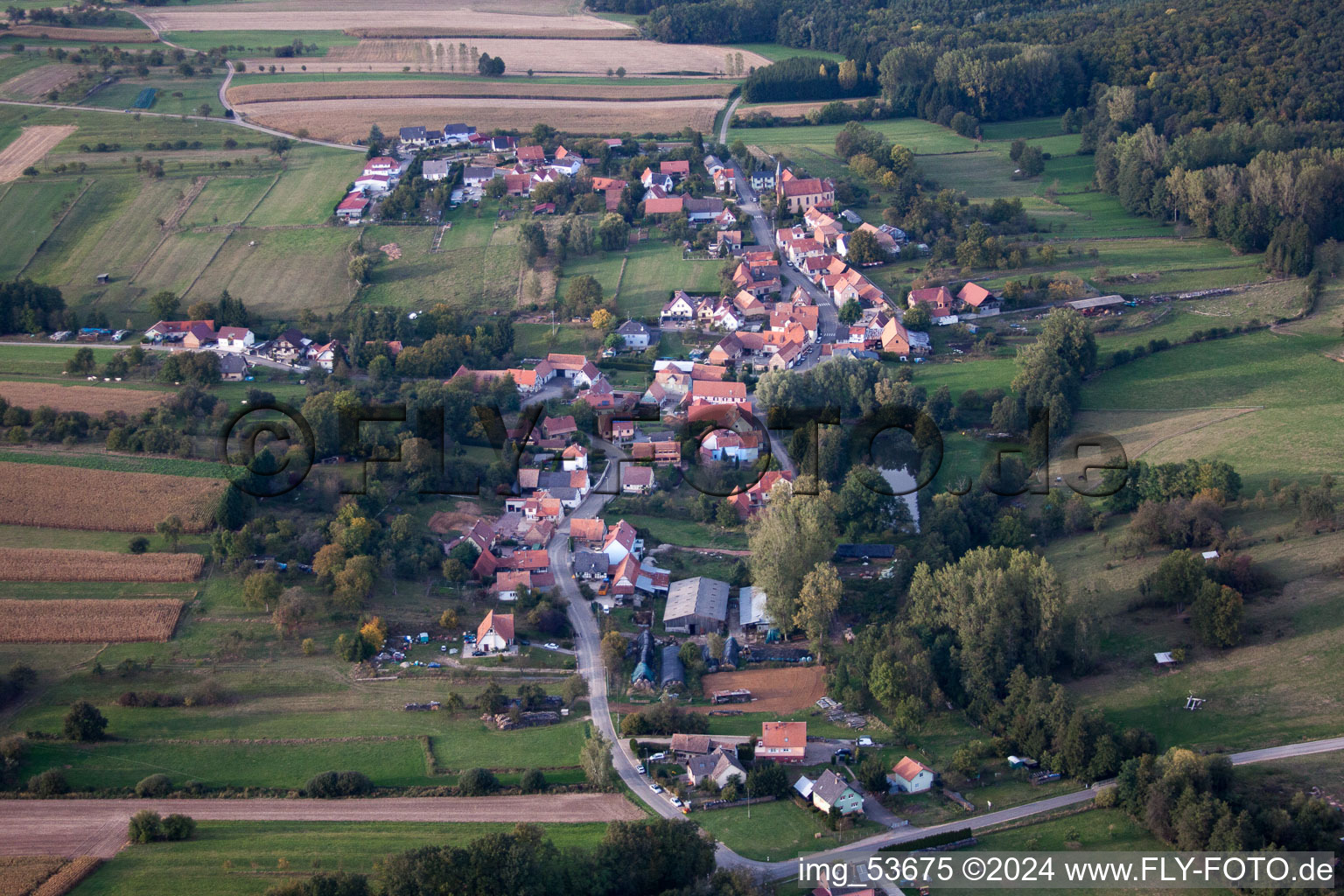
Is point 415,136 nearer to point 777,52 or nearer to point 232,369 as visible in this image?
point 232,369

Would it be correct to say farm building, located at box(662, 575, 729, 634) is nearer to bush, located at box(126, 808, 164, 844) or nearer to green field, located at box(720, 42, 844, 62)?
bush, located at box(126, 808, 164, 844)

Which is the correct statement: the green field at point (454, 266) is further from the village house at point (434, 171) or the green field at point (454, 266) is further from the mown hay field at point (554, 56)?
the mown hay field at point (554, 56)

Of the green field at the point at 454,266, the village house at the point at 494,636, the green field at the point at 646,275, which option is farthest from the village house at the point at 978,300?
the village house at the point at 494,636

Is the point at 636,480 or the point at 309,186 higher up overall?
the point at 309,186

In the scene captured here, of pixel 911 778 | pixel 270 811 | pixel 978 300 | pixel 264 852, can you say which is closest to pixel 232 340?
pixel 270 811

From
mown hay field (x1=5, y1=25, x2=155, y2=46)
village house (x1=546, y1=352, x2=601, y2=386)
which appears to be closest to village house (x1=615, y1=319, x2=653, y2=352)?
village house (x1=546, y1=352, x2=601, y2=386)

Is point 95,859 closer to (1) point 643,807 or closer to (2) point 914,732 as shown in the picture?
(1) point 643,807

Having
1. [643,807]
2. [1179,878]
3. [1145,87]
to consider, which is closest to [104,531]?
[643,807]
